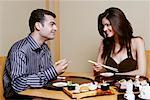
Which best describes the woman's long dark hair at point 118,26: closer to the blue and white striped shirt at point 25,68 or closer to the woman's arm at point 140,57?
the woman's arm at point 140,57

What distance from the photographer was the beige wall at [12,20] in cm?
243

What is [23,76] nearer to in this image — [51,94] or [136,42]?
[51,94]

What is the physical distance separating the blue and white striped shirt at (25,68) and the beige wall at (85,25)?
127cm

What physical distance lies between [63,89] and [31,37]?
0.59 meters

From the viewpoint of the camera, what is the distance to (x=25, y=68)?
2018mm

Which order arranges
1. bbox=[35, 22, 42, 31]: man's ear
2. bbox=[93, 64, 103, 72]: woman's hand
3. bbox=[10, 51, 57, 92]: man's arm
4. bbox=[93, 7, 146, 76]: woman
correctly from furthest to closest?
bbox=[93, 7, 146, 76]: woman → bbox=[93, 64, 103, 72]: woman's hand → bbox=[35, 22, 42, 31]: man's ear → bbox=[10, 51, 57, 92]: man's arm

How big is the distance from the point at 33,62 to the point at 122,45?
96 cm

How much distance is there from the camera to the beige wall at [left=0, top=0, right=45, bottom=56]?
7.98 feet

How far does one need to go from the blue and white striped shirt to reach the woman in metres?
0.54

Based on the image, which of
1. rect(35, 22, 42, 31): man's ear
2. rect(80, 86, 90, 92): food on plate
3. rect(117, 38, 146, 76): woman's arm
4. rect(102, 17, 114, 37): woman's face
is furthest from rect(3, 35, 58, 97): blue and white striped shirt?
rect(117, 38, 146, 76): woman's arm

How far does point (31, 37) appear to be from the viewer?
7.20 ft

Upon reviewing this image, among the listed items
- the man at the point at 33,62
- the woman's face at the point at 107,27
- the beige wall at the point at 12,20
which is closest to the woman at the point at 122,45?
the woman's face at the point at 107,27

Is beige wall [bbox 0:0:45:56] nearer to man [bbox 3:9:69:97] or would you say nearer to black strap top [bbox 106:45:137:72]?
man [bbox 3:9:69:97]

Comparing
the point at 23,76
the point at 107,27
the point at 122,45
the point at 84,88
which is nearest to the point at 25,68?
the point at 23,76
